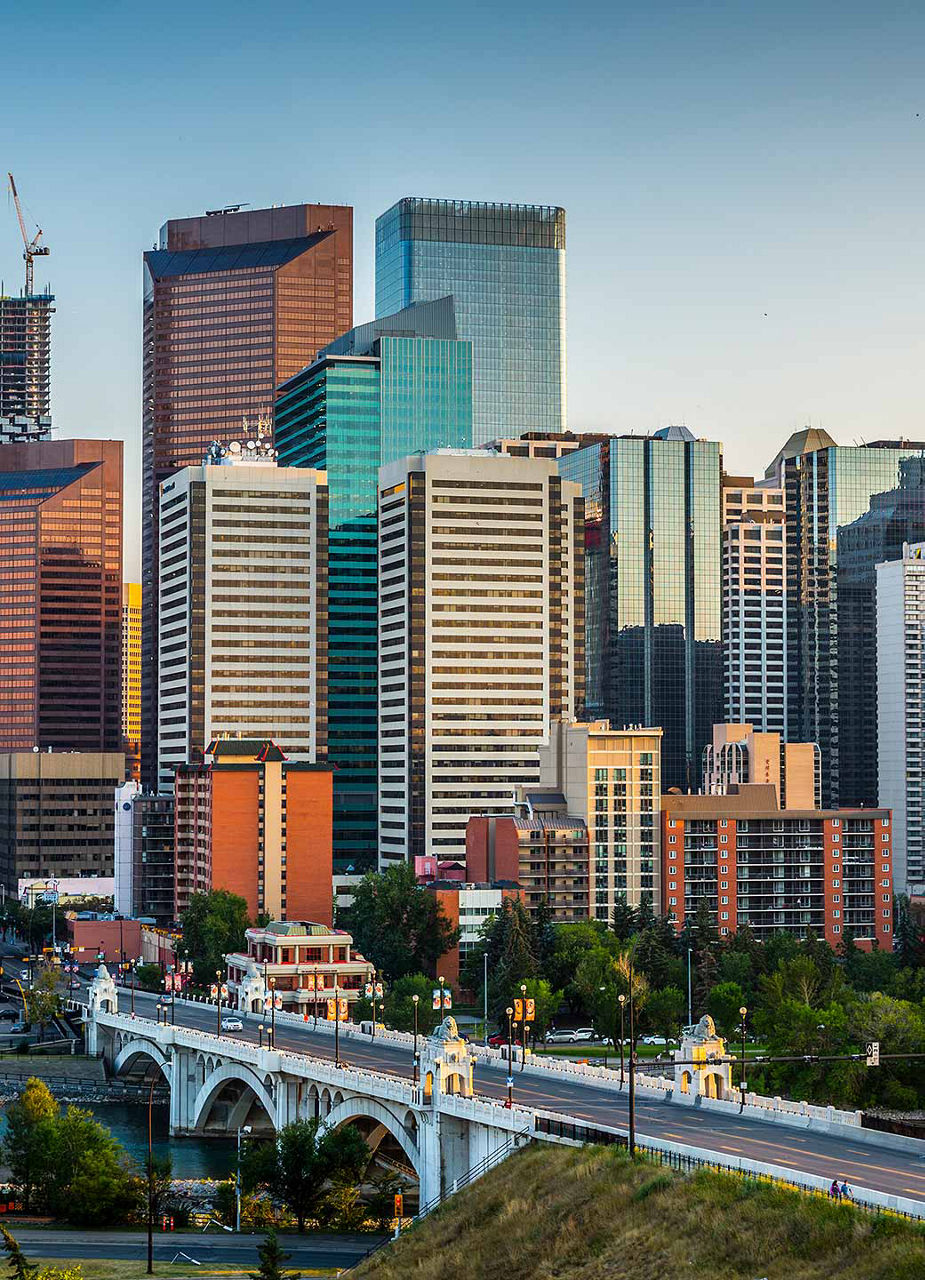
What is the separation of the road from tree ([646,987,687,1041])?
67.8 m

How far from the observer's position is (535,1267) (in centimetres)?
8544

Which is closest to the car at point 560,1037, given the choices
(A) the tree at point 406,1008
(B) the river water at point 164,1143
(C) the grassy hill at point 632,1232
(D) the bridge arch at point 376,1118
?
(A) the tree at point 406,1008

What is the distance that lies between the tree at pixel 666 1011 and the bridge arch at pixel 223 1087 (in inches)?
1506

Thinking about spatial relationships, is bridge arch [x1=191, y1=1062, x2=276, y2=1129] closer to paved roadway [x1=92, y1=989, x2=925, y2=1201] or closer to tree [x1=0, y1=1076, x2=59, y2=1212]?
paved roadway [x1=92, y1=989, x2=925, y2=1201]

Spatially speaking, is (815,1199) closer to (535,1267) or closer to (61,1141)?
(535,1267)

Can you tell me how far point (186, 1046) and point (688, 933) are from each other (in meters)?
59.9

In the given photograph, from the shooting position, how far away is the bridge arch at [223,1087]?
5591 inches

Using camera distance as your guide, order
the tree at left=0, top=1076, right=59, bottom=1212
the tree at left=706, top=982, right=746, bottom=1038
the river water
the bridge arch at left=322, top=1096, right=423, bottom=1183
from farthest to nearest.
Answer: the tree at left=706, top=982, right=746, bottom=1038 < the river water < the tree at left=0, top=1076, right=59, bottom=1212 < the bridge arch at left=322, top=1096, right=423, bottom=1183

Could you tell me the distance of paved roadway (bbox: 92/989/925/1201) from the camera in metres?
88.5

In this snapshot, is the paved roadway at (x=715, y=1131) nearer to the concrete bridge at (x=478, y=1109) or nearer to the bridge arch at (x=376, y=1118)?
the concrete bridge at (x=478, y=1109)

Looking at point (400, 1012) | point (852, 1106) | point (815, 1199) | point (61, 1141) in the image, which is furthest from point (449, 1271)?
point (400, 1012)

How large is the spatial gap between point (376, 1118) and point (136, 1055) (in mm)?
59607

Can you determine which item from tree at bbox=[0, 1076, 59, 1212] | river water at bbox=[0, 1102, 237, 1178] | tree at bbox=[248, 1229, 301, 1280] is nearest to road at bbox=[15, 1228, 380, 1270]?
tree at bbox=[0, 1076, 59, 1212]

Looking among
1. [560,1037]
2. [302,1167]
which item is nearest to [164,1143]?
[302,1167]
